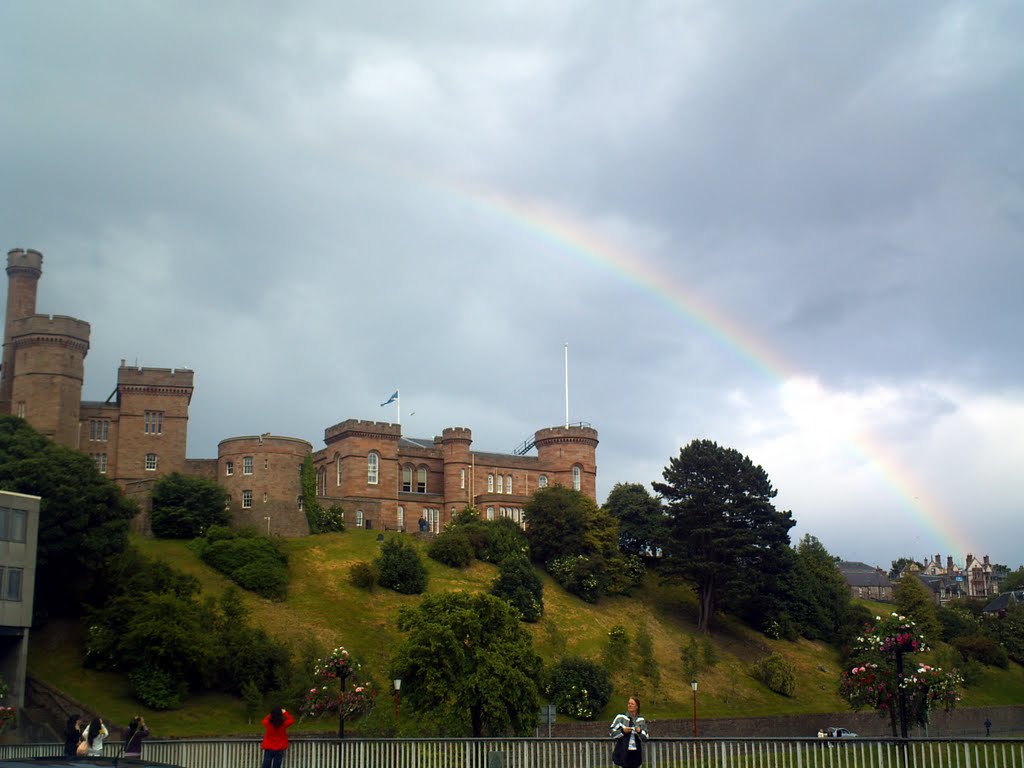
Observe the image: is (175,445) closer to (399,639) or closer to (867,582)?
(399,639)

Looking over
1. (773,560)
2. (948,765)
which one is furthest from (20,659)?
(773,560)

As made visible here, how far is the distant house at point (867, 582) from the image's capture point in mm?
136250

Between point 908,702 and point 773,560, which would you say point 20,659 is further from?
point 773,560

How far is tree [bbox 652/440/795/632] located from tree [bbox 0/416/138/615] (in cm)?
4082

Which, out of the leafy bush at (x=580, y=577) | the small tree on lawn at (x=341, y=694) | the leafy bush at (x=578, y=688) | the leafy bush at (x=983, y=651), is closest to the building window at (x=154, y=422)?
the leafy bush at (x=580, y=577)

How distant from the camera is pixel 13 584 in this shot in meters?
49.5

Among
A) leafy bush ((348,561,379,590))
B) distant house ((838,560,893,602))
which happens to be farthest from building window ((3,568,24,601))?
distant house ((838,560,893,602))

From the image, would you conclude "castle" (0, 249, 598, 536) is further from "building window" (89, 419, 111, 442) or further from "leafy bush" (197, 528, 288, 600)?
"leafy bush" (197, 528, 288, 600)

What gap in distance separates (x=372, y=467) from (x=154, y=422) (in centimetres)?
1751

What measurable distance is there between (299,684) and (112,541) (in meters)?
13.7

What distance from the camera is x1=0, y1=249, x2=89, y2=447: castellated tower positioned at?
250ft

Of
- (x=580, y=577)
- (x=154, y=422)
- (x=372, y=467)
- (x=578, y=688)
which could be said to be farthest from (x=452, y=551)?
(x=154, y=422)

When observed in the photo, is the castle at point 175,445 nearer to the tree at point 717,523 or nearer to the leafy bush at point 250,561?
the leafy bush at point 250,561

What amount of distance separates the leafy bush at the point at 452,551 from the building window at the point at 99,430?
25.8 metres
